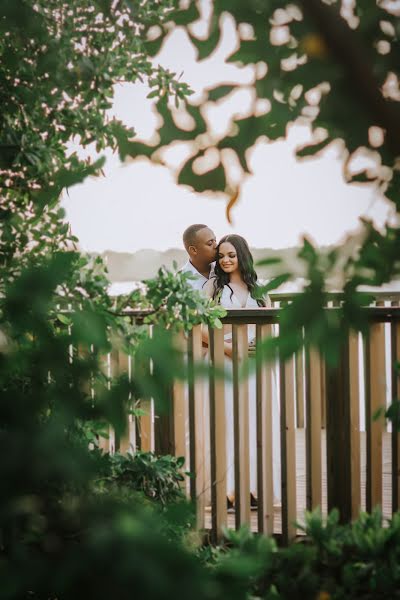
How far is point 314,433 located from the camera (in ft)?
10.4

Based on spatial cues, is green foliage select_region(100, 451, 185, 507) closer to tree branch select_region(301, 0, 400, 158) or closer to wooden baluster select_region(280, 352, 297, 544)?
wooden baluster select_region(280, 352, 297, 544)

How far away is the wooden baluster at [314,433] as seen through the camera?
3141 millimetres

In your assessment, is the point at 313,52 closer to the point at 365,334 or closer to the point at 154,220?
the point at 365,334

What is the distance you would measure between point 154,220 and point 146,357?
250 inches

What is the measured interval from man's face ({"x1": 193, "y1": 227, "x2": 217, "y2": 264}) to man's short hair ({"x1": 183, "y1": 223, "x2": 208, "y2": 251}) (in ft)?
0.13

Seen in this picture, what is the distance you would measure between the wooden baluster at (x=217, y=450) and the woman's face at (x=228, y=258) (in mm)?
1406

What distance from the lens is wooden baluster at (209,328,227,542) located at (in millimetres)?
3229

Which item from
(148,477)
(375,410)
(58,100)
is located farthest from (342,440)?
(58,100)

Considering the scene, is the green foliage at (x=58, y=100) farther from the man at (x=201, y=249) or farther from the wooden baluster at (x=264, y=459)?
the man at (x=201, y=249)

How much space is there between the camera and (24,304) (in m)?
0.62

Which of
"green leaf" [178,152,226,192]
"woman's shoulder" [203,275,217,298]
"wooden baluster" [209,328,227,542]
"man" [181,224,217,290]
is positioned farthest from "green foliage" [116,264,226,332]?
"man" [181,224,217,290]

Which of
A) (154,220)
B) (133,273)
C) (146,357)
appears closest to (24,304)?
(146,357)

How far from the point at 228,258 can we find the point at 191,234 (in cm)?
58

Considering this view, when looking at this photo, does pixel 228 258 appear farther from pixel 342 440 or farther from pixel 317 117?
pixel 317 117
